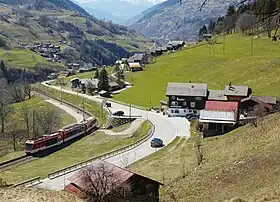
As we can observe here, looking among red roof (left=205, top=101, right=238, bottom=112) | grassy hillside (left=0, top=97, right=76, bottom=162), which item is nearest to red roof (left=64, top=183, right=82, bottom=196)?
grassy hillside (left=0, top=97, right=76, bottom=162)

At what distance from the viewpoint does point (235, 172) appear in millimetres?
24844

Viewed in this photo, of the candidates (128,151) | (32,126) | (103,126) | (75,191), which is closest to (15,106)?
(32,126)

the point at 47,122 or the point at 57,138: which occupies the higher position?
the point at 57,138

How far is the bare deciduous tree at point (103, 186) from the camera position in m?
20.6

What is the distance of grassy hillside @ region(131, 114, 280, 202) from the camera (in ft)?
69.3

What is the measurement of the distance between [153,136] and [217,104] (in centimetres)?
918

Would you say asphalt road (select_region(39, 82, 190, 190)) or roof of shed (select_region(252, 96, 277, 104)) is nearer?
asphalt road (select_region(39, 82, 190, 190))

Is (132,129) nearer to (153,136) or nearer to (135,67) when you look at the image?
(153,136)

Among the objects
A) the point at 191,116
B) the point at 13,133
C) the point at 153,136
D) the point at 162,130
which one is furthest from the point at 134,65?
the point at 153,136

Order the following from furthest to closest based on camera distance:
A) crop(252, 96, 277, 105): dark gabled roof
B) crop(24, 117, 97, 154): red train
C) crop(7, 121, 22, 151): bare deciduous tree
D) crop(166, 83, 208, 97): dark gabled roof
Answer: crop(166, 83, 208, 97): dark gabled roof, crop(7, 121, 22, 151): bare deciduous tree, crop(252, 96, 277, 105): dark gabled roof, crop(24, 117, 97, 154): red train

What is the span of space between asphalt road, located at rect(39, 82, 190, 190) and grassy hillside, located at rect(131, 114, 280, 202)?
291 inches

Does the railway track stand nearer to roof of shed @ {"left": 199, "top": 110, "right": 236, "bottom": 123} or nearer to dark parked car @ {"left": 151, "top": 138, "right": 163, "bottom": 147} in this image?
dark parked car @ {"left": 151, "top": 138, "right": 163, "bottom": 147}

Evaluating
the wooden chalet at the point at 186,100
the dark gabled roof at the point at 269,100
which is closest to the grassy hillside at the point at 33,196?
the dark gabled roof at the point at 269,100

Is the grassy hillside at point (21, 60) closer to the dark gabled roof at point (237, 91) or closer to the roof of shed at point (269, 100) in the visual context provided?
the dark gabled roof at point (237, 91)
